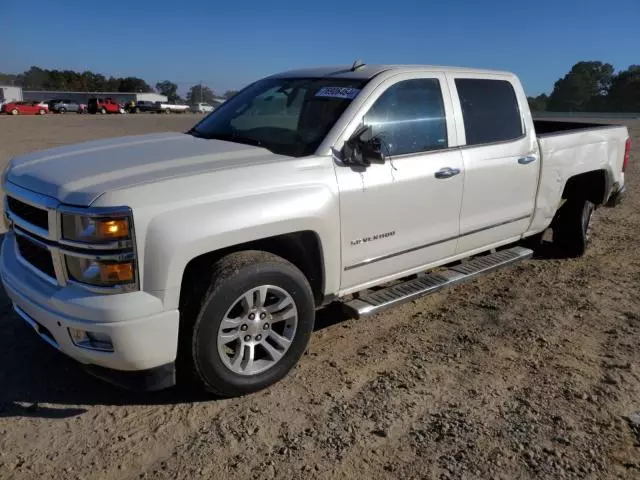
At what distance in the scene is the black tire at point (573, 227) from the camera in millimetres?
5996

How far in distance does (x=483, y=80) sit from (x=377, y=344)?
2.39m

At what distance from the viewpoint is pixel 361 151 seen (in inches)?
140

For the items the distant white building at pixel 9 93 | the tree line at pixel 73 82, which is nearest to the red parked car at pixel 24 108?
the distant white building at pixel 9 93

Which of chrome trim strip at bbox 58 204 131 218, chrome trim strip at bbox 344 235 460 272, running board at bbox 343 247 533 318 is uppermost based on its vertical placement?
chrome trim strip at bbox 58 204 131 218

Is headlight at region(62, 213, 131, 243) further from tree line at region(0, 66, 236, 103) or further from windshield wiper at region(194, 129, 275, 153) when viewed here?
tree line at region(0, 66, 236, 103)

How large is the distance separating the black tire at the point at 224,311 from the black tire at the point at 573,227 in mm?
3830

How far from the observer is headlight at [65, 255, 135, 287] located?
9.07ft

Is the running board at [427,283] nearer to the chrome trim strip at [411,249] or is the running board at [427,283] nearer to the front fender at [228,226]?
the chrome trim strip at [411,249]

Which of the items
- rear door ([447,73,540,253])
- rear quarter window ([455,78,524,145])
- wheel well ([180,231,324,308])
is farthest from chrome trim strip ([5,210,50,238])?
rear quarter window ([455,78,524,145])

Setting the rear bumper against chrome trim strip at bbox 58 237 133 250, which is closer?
chrome trim strip at bbox 58 237 133 250

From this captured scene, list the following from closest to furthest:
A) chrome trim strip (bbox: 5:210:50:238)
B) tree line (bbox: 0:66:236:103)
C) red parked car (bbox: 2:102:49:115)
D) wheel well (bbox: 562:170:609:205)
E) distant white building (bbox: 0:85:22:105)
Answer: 1. chrome trim strip (bbox: 5:210:50:238)
2. wheel well (bbox: 562:170:609:205)
3. red parked car (bbox: 2:102:49:115)
4. distant white building (bbox: 0:85:22:105)
5. tree line (bbox: 0:66:236:103)

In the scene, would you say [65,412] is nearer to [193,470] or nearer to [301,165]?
[193,470]

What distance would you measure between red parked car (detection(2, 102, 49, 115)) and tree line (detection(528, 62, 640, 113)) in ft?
172

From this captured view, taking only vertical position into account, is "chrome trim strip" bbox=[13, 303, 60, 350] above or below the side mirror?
below
